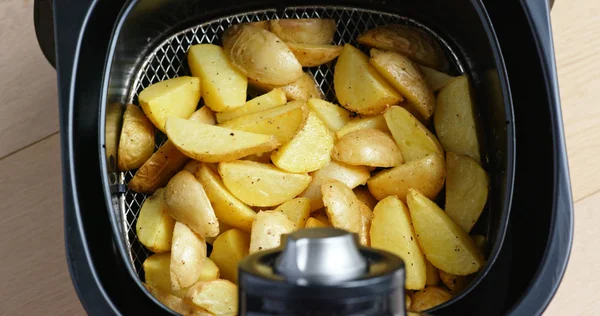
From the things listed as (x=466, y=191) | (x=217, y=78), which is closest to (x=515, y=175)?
(x=466, y=191)

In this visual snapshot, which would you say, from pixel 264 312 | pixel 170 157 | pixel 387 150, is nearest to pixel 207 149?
pixel 170 157

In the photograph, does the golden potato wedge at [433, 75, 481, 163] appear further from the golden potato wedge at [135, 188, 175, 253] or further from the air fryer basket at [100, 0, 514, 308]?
the golden potato wedge at [135, 188, 175, 253]

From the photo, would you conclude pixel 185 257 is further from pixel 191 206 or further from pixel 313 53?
pixel 313 53

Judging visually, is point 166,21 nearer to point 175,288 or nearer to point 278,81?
point 278,81

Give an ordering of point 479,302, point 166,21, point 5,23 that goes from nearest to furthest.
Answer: point 479,302 → point 166,21 → point 5,23

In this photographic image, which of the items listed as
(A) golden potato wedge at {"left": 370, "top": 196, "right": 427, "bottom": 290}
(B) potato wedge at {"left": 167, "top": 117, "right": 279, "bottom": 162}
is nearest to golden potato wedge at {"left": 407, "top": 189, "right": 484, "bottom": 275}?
(A) golden potato wedge at {"left": 370, "top": 196, "right": 427, "bottom": 290}

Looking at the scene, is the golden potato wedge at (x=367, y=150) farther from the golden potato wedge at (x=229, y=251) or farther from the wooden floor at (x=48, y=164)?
the wooden floor at (x=48, y=164)
